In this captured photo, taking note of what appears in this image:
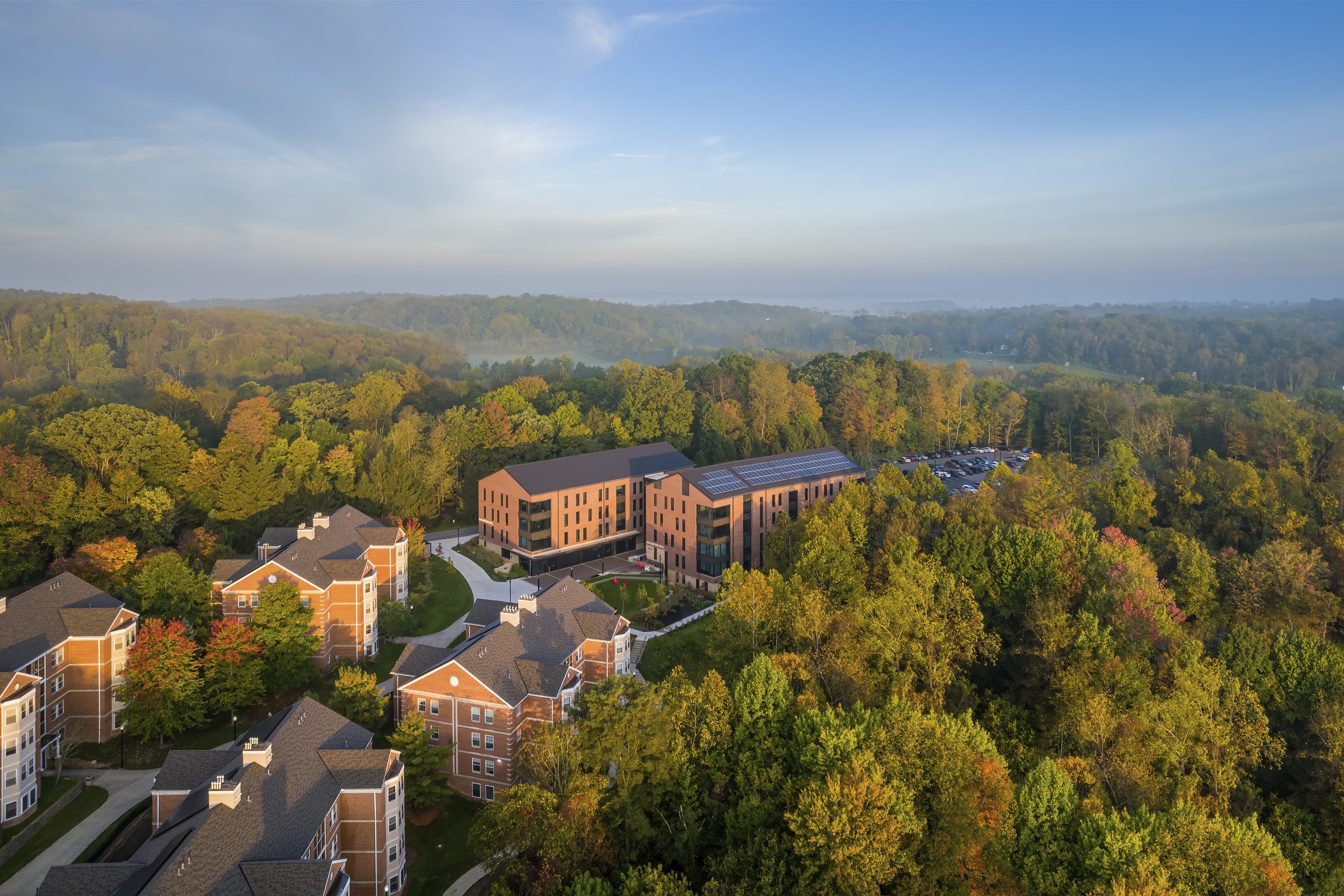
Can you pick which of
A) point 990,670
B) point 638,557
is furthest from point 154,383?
point 990,670

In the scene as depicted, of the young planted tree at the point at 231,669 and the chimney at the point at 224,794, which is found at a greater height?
the chimney at the point at 224,794

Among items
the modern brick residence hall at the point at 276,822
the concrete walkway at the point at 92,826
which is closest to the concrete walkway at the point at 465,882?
the modern brick residence hall at the point at 276,822

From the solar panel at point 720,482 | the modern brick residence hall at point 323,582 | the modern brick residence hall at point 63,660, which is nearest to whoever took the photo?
the modern brick residence hall at point 63,660

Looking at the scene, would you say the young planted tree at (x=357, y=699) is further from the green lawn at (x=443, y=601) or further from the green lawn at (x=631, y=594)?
the green lawn at (x=631, y=594)

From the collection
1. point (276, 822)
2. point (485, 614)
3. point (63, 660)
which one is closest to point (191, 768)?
point (276, 822)

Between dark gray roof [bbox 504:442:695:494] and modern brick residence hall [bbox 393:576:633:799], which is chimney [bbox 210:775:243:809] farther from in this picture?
dark gray roof [bbox 504:442:695:494]

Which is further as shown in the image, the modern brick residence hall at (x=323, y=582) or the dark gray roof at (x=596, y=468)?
the dark gray roof at (x=596, y=468)

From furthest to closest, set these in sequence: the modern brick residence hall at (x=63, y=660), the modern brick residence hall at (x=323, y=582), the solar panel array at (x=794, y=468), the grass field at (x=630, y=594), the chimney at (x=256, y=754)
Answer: the solar panel array at (x=794, y=468), the grass field at (x=630, y=594), the modern brick residence hall at (x=323, y=582), the modern brick residence hall at (x=63, y=660), the chimney at (x=256, y=754)
